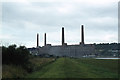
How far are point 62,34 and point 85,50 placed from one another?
33282 millimetres

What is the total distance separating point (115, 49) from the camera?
182000mm

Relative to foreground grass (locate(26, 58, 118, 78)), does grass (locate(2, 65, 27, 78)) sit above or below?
above

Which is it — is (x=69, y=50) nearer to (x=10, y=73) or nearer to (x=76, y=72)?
(x=76, y=72)

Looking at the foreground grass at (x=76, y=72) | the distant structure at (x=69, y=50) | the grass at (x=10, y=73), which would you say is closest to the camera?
the grass at (x=10, y=73)

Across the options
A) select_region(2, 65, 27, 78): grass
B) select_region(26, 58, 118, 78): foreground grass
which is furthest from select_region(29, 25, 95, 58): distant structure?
select_region(2, 65, 27, 78): grass

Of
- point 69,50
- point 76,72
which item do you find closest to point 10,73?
point 76,72

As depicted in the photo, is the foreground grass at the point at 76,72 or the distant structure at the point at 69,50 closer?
the foreground grass at the point at 76,72

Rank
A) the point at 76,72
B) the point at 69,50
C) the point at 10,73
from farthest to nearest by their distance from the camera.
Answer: the point at 69,50 → the point at 76,72 → the point at 10,73

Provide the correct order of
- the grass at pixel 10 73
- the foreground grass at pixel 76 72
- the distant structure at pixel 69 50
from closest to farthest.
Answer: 1. the grass at pixel 10 73
2. the foreground grass at pixel 76 72
3. the distant structure at pixel 69 50

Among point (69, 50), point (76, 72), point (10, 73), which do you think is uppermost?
point (10, 73)

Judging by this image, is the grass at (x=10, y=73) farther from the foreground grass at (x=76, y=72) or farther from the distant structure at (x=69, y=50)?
the distant structure at (x=69, y=50)

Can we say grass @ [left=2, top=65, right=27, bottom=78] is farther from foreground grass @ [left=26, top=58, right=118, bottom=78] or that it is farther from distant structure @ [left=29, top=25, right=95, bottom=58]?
distant structure @ [left=29, top=25, right=95, bottom=58]

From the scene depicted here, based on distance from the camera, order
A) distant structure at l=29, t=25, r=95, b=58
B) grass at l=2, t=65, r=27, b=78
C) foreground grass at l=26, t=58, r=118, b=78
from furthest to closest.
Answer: distant structure at l=29, t=25, r=95, b=58, foreground grass at l=26, t=58, r=118, b=78, grass at l=2, t=65, r=27, b=78

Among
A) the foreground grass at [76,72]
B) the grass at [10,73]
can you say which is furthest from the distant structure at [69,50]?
the grass at [10,73]
